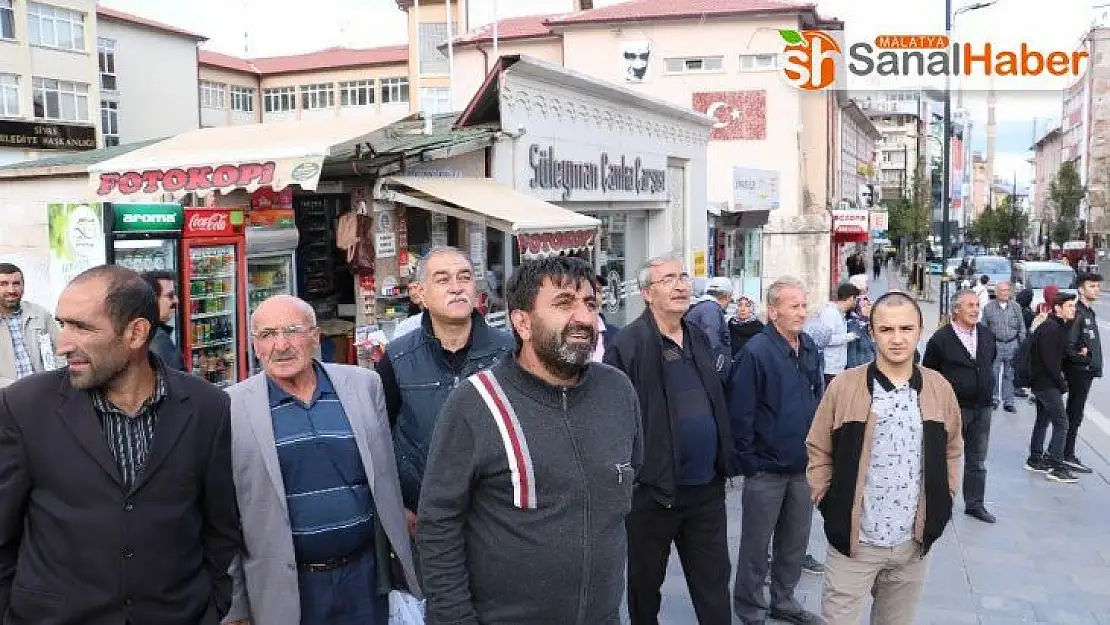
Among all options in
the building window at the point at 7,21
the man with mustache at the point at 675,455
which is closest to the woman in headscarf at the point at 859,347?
the man with mustache at the point at 675,455

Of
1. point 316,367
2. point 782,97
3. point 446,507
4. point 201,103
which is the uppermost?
point 201,103

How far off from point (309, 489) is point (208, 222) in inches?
211

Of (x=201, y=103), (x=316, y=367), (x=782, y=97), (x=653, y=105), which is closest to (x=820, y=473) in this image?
(x=316, y=367)

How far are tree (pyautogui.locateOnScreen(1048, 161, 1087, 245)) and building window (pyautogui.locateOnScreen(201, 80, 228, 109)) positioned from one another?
188 feet

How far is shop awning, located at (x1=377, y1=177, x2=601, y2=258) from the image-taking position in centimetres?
834

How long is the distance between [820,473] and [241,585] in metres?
2.45

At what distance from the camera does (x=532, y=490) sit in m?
2.52

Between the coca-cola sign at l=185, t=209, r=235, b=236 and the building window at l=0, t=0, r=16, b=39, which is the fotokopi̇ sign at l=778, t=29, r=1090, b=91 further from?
the building window at l=0, t=0, r=16, b=39

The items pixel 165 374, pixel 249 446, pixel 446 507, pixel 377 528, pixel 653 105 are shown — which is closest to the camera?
pixel 446 507

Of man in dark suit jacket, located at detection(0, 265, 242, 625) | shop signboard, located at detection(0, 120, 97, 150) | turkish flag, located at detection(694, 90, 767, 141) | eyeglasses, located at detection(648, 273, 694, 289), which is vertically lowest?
man in dark suit jacket, located at detection(0, 265, 242, 625)

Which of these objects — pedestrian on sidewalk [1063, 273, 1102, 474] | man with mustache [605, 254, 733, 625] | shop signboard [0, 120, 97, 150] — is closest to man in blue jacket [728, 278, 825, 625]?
man with mustache [605, 254, 733, 625]

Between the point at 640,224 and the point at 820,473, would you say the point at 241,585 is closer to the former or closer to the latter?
the point at 820,473

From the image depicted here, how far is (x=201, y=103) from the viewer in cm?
5725

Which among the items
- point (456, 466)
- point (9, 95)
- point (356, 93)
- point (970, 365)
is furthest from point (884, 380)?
point (356, 93)
